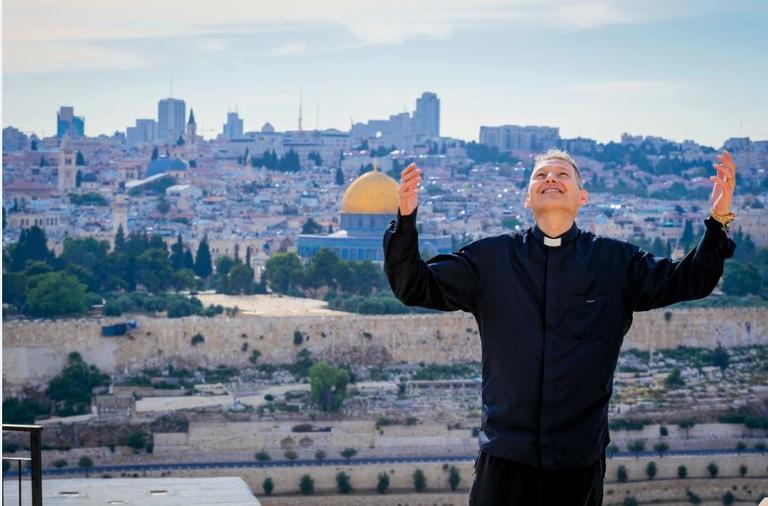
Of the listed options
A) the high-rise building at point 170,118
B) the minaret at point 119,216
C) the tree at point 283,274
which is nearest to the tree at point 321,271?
the tree at point 283,274

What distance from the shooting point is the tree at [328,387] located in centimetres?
2050

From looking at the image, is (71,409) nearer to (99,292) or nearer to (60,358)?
(60,358)

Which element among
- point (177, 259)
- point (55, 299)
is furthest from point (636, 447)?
point (177, 259)

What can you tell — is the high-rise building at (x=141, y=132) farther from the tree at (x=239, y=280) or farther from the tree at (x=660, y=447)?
the tree at (x=660, y=447)

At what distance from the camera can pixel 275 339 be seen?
974 inches

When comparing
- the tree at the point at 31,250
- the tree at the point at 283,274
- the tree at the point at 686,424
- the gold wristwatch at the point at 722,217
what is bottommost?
the tree at the point at 686,424

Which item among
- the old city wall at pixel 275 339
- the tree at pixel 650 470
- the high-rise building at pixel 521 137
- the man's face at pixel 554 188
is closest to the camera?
the man's face at pixel 554 188

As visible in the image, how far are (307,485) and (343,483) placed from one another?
31 cm

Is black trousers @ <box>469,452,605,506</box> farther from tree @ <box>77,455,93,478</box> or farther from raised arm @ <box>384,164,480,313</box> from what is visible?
tree @ <box>77,455,93,478</box>

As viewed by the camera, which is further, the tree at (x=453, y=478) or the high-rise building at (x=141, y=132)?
the high-rise building at (x=141, y=132)

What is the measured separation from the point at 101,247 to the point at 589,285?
31.0 m

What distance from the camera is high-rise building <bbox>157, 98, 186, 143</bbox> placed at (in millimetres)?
71000

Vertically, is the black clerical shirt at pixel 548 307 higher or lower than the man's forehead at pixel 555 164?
lower

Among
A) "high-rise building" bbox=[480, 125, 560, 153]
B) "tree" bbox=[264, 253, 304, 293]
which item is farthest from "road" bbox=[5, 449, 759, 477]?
"high-rise building" bbox=[480, 125, 560, 153]
